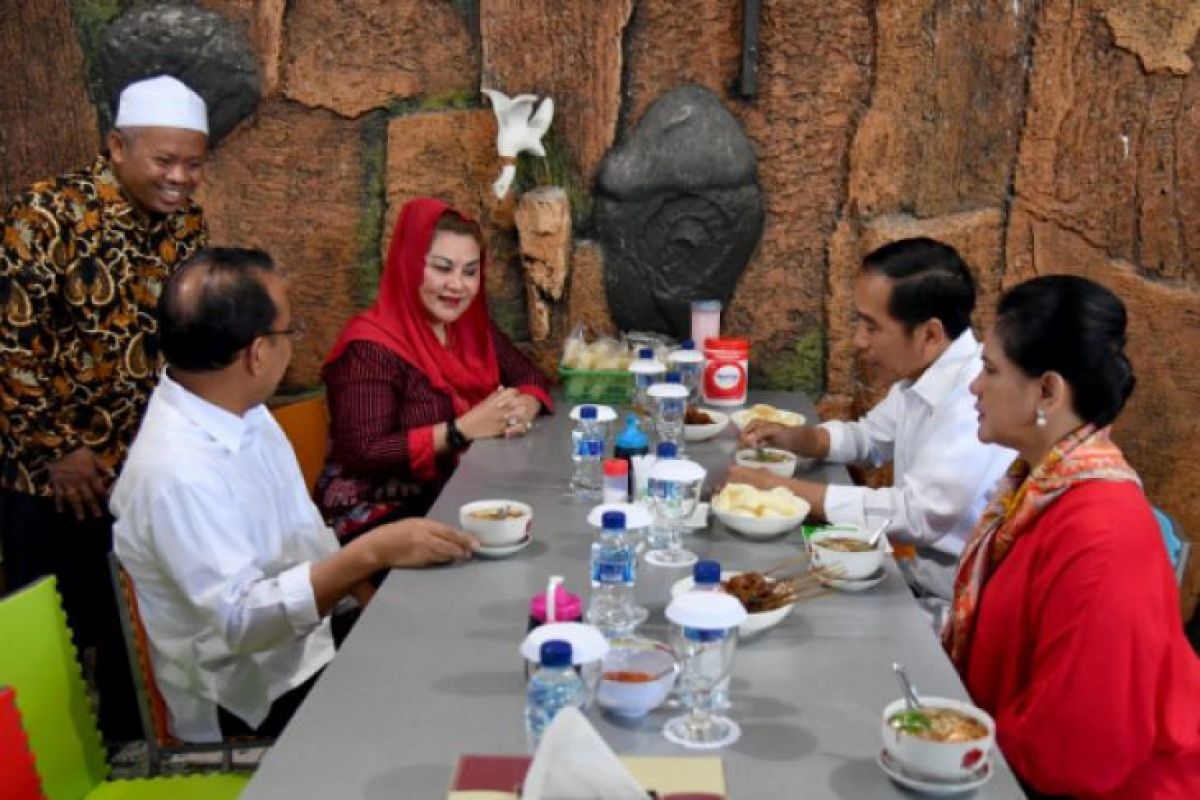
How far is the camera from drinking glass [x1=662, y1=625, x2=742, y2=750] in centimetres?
143

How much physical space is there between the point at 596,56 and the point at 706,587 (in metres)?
2.17

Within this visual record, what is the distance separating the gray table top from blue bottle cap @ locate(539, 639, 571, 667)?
0.19m

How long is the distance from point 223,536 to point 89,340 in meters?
1.23

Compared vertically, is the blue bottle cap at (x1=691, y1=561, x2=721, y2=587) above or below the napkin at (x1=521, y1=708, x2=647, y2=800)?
below

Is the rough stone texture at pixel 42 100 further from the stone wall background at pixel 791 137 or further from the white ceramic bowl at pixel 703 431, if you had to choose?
the white ceramic bowl at pixel 703 431

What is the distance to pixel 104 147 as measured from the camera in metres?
3.53

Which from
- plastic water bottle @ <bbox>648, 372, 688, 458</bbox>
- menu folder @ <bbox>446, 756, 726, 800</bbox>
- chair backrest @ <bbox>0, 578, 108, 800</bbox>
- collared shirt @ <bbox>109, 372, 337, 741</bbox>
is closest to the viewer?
menu folder @ <bbox>446, 756, 726, 800</bbox>

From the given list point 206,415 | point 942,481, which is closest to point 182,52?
point 206,415

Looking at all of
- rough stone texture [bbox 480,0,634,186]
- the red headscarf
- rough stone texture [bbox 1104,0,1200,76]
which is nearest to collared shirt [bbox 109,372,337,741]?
the red headscarf

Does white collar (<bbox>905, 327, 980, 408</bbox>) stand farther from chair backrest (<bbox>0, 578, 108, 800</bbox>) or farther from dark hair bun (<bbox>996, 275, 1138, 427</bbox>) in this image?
chair backrest (<bbox>0, 578, 108, 800</bbox>)

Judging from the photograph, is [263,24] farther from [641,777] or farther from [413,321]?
[641,777]

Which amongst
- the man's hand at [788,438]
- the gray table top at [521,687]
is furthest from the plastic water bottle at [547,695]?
the man's hand at [788,438]

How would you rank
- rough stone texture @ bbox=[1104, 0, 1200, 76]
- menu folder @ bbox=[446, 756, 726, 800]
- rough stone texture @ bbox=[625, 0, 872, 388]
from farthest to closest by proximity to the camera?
rough stone texture @ bbox=[625, 0, 872, 388]
rough stone texture @ bbox=[1104, 0, 1200, 76]
menu folder @ bbox=[446, 756, 726, 800]

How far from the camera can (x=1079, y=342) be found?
5.74 ft
